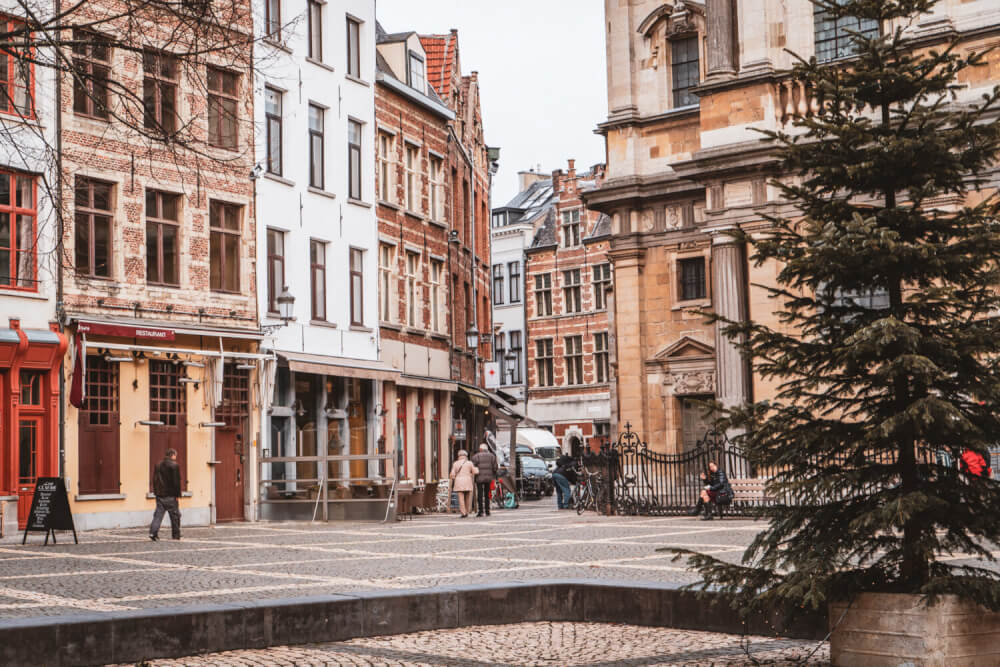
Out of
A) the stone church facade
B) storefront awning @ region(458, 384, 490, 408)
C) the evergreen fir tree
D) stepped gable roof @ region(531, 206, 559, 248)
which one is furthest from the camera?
stepped gable roof @ region(531, 206, 559, 248)

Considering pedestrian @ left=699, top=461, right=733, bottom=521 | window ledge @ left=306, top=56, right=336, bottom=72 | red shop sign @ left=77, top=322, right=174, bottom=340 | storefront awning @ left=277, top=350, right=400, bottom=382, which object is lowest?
pedestrian @ left=699, top=461, right=733, bottom=521

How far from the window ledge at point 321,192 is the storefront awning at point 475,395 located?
8.79 meters

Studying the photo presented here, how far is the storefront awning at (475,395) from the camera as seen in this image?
1592 inches

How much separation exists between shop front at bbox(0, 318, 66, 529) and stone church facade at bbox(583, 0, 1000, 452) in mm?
14775

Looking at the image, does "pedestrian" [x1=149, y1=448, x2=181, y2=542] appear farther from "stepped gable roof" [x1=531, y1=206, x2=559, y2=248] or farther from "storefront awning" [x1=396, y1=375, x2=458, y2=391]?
"stepped gable roof" [x1=531, y1=206, x2=559, y2=248]

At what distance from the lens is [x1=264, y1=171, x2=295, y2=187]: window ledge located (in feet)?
101

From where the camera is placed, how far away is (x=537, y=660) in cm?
952

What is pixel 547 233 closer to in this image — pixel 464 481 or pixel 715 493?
pixel 464 481

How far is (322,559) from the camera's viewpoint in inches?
691

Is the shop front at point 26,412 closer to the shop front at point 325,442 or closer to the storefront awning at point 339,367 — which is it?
the shop front at point 325,442

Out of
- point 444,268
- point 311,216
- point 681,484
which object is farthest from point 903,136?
point 444,268

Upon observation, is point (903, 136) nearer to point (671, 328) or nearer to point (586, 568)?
point (586, 568)

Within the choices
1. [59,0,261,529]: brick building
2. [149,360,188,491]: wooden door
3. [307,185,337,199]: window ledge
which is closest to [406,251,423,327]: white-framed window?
[307,185,337,199]: window ledge

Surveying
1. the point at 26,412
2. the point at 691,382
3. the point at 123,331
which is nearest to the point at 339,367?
the point at 123,331
